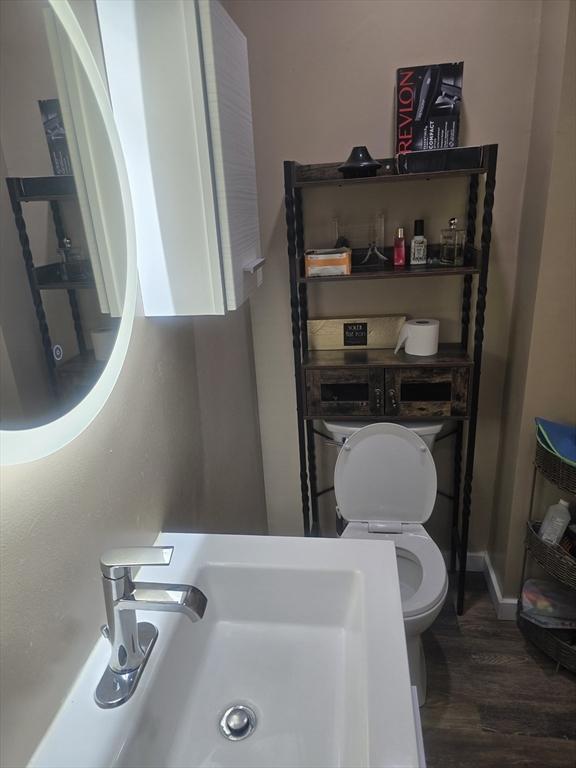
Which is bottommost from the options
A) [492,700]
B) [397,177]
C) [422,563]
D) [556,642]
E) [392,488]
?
[492,700]

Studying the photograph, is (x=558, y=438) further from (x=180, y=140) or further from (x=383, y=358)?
(x=180, y=140)

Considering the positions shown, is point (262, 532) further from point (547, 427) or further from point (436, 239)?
point (436, 239)

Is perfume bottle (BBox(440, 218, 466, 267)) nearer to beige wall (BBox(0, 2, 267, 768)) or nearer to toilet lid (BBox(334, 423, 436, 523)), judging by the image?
toilet lid (BBox(334, 423, 436, 523))

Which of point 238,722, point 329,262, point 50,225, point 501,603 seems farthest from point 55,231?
point 501,603

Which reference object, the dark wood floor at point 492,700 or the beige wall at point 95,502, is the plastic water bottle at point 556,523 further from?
the beige wall at point 95,502

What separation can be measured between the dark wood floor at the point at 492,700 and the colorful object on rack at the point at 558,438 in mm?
795

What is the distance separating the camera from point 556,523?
1628mm

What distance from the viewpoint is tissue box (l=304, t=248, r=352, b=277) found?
163 centimetres

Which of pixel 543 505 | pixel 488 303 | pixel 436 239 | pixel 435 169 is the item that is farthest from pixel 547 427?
pixel 435 169

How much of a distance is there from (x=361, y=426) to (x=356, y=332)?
0.35 meters

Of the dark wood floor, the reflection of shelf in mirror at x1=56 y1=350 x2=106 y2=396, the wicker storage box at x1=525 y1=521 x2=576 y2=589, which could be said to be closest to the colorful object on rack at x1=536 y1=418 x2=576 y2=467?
the wicker storage box at x1=525 y1=521 x2=576 y2=589

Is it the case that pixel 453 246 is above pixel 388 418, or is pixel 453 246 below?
above

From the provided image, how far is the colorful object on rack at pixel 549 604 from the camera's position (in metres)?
1.69

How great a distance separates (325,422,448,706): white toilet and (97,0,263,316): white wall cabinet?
991 millimetres
